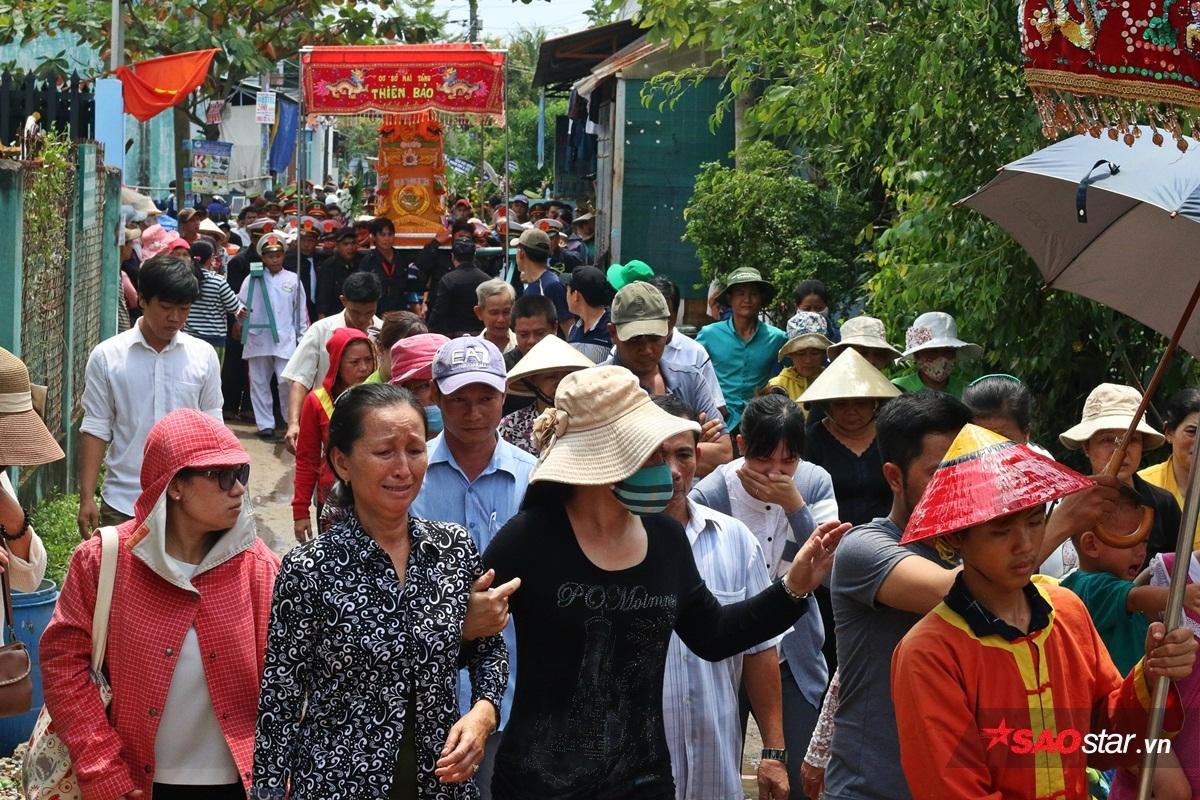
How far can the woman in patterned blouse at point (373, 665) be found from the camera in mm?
3672

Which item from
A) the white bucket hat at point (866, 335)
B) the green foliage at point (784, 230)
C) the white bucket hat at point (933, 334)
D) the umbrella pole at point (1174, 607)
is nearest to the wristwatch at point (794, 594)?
the umbrella pole at point (1174, 607)

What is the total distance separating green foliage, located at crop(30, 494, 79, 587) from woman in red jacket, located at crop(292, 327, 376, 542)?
5.57 feet

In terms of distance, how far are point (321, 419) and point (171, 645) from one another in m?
3.48

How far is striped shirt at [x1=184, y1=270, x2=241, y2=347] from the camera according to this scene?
15109mm

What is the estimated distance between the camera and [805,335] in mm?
8898

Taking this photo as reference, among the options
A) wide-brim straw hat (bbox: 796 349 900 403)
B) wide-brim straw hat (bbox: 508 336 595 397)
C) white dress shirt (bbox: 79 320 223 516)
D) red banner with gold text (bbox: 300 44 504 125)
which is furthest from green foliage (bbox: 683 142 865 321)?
wide-brim straw hat (bbox: 508 336 595 397)

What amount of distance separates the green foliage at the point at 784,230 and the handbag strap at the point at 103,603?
34.8 feet

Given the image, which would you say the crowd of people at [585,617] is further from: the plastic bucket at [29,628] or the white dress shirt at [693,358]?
the white dress shirt at [693,358]

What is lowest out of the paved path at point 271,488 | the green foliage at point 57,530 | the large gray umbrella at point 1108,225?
the paved path at point 271,488

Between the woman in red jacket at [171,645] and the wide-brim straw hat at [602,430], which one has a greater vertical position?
the wide-brim straw hat at [602,430]

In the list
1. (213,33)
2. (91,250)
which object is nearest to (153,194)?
(213,33)

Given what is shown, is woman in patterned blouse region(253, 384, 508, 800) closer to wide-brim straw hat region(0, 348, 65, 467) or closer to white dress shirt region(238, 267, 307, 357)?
wide-brim straw hat region(0, 348, 65, 467)

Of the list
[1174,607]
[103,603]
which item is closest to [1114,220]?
[1174,607]

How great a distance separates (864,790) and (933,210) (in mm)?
6059
